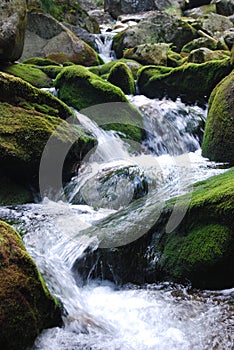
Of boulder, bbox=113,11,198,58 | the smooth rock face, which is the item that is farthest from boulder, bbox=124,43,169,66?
the smooth rock face

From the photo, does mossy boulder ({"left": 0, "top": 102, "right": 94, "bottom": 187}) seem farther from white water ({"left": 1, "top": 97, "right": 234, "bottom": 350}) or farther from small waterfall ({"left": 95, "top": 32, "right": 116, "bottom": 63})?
small waterfall ({"left": 95, "top": 32, "right": 116, "bottom": 63})

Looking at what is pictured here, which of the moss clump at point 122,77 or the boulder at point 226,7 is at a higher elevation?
the boulder at point 226,7

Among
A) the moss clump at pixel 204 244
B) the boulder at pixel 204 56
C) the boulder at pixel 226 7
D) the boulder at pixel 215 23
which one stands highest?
the boulder at pixel 226 7

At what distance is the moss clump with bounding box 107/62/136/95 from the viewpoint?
34.2 ft

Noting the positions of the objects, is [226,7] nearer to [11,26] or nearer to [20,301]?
[11,26]

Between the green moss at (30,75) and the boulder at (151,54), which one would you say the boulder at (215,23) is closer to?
the boulder at (151,54)

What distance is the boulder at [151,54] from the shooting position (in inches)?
574

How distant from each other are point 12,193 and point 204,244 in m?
3.27

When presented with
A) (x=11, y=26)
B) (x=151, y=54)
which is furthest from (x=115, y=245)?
(x=151, y=54)

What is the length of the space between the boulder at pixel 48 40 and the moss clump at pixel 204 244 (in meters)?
12.3

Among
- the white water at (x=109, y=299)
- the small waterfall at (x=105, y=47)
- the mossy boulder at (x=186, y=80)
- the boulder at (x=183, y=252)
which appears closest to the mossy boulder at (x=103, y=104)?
the mossy boulder at (x=186, y=80)

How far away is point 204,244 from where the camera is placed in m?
3.59

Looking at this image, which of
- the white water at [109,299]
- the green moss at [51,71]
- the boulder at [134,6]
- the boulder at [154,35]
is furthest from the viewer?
the boulder at [134,6]

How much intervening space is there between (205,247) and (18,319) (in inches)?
74.9
